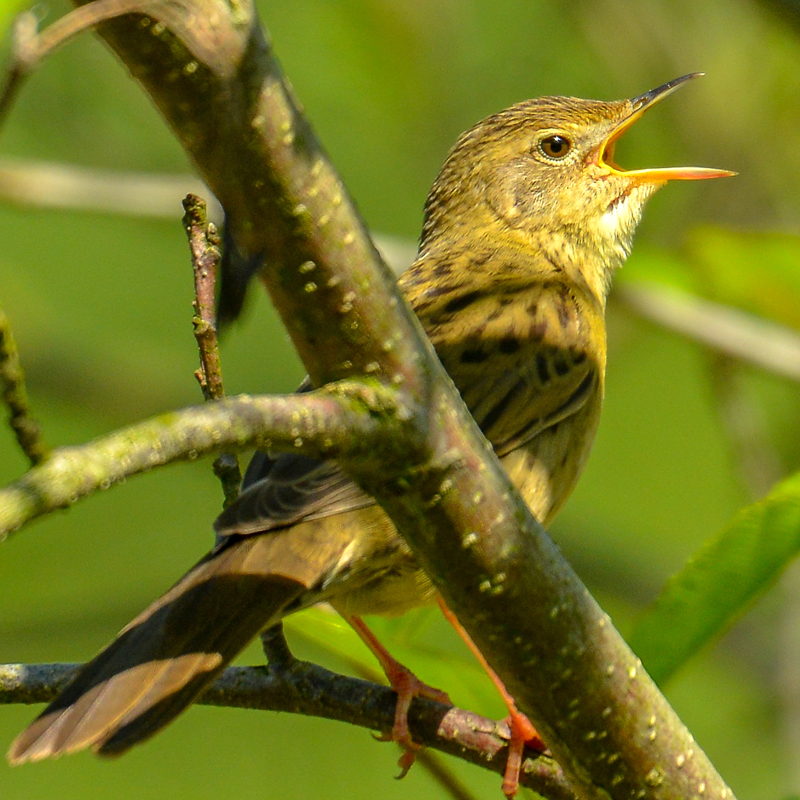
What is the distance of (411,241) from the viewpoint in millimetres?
5805

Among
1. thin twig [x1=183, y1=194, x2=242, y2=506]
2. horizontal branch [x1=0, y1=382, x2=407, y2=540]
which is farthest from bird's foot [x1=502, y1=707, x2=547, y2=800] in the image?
horizontal branch [x1=0, y1=382, x2=407, y2=540]

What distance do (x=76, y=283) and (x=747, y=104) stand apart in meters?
7.12

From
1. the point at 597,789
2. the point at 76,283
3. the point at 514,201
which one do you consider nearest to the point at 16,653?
the point at 514,201

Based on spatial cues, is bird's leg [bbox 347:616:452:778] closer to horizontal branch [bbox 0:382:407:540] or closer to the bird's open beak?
horizontal branch [bbox 0:382:407:540]

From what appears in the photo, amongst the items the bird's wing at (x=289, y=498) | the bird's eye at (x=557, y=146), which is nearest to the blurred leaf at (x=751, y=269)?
the bird's eye at (x=557, y=146)

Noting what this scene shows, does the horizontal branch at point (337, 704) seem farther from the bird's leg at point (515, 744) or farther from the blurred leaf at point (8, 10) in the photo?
the blurred leaf at point (8, 10)

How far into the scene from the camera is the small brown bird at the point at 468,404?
2336mm

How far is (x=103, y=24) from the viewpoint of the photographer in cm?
147

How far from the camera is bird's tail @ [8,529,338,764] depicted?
2186 millimetres

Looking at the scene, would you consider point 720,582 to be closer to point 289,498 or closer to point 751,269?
point 289,498

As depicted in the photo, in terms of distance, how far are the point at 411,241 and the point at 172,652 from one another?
3.70 meters

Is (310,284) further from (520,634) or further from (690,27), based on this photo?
(690,27)

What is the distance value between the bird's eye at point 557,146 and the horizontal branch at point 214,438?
9.37 feet

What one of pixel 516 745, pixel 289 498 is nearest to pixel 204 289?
pixel 289 498
